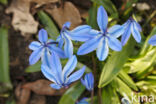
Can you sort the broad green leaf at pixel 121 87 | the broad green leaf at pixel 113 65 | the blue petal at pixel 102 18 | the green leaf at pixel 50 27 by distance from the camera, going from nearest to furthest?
the blue petal at pixel 102 18 < the broad green leaf at pixel 113 65 < the broad green leaf at pixel 121 87 < the green leaf at pixel 50 27

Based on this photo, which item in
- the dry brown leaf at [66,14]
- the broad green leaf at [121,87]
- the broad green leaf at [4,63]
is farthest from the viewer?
the broad green leaf at [4,63]

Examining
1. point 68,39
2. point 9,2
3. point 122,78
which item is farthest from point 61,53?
point 9,2

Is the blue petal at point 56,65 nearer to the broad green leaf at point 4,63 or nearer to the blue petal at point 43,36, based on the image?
the blue petal at point 43,36

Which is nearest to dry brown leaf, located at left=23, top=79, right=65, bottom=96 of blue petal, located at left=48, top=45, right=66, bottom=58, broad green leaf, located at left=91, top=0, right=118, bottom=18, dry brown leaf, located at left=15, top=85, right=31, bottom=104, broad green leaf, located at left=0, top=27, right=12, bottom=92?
dry brown leaf, located at left=15, top=85, right=31, bottom=104

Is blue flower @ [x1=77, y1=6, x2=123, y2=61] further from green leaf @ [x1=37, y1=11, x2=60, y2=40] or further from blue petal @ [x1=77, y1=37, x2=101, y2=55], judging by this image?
green leaf @ [x1=37, y1=11, x2=60, y2=40]

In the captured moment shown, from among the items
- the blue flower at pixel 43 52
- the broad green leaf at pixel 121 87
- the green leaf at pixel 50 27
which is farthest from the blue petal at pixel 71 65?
the green leaf at pixel 50 27

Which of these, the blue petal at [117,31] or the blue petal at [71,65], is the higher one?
the blue petal at [117,31]

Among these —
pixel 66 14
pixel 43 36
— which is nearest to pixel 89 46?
pixel 43 36
